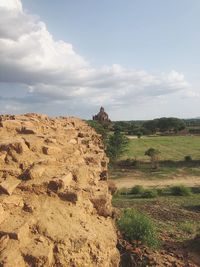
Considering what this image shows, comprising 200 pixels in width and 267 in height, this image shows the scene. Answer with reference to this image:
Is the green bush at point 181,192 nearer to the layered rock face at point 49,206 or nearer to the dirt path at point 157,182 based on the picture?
the dirt path at point 157,182

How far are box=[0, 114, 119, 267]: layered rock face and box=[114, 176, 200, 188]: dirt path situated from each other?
2940 cm

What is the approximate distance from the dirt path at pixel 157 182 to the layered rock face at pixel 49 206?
96.5ft

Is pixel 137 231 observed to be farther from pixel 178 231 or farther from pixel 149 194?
pixel 149 194

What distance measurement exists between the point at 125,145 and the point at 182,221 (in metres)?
34.0

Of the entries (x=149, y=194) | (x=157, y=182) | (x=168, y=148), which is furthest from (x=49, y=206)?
(x=168, y=148)

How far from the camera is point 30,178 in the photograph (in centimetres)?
683

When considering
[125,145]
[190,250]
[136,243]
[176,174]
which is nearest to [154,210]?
[190,250]

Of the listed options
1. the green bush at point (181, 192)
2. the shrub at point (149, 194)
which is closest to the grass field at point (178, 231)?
the shrub at point (149, 194)

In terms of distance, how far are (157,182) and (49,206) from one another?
110 feet

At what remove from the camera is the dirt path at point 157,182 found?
37.8 meters

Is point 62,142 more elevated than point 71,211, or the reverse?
point 62,142

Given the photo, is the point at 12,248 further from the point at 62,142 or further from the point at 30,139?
the point at 62,142

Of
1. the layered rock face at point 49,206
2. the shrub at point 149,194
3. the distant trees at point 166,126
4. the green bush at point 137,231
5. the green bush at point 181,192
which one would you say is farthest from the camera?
the distant trees at point 166,126

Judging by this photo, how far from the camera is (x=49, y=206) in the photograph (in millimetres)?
6480
